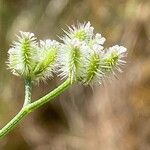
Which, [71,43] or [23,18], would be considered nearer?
[71,43]

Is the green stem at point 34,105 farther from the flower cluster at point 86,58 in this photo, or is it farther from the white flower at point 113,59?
the white flower at point 113,59

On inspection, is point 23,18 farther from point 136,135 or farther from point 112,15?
point 136,135

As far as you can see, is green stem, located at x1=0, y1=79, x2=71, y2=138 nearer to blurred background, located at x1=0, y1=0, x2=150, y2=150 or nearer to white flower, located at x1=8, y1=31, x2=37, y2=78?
white flower, located at x1=8, y1=31, x2=37, y2=78

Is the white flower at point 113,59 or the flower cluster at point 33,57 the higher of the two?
the flower cluster at point 33,57

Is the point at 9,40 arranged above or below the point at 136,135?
above

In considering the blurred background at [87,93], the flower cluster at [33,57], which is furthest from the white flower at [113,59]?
the blurred background at [87,93]

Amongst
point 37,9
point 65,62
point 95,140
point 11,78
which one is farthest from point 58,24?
point 65,62

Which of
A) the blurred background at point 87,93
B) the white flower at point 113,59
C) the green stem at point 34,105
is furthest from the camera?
the blurred background at point 87,93
